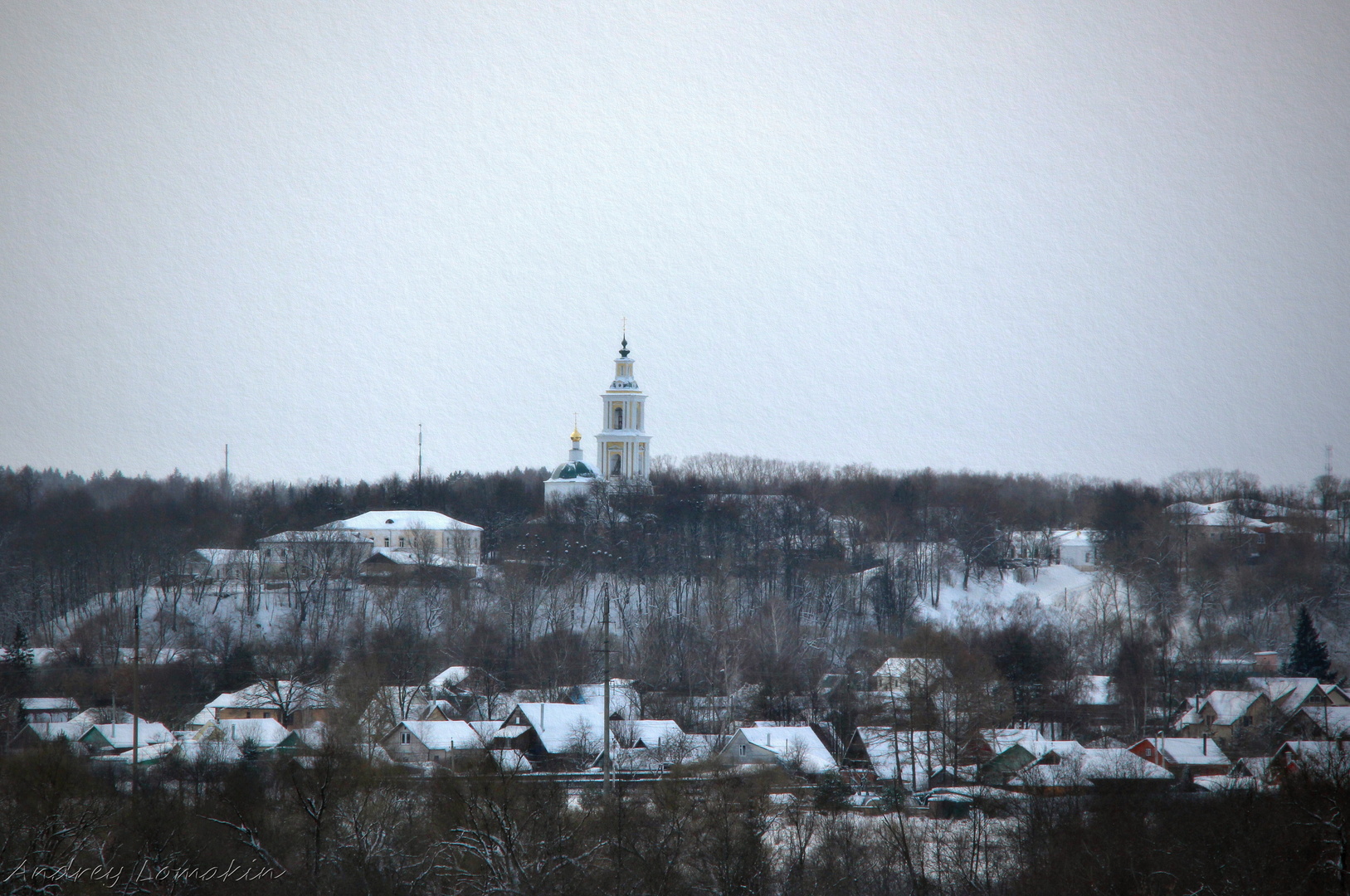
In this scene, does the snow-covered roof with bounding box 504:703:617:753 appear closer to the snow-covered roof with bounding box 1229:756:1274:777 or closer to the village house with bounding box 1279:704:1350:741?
the snow-covered roof with bounding box 1229:756:1274:777

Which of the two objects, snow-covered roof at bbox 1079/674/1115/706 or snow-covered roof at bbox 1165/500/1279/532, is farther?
snow-covered roof at bbox 1165/500/1279/532

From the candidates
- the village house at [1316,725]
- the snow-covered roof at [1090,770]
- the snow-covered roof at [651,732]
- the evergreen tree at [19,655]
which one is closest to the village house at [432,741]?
the snow-covered roof at [651,732]

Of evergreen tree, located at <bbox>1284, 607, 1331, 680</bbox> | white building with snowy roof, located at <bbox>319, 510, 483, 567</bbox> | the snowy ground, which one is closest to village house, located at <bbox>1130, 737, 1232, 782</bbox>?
evergreen tree, located at <bbox>1284, 607, 1331, 680</bbox>

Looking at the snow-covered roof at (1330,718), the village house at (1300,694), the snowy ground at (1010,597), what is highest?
the snowy ground at (1010,597)

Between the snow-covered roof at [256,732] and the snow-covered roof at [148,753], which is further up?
the snow-covered roof at [256,732]

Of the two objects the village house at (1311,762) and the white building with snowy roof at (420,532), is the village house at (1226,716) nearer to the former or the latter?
the village house at (1311,762)

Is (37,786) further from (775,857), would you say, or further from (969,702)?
(969,702)
